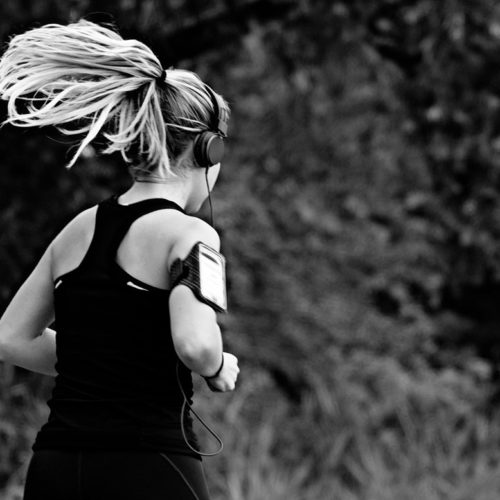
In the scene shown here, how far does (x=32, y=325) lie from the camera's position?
2867mm

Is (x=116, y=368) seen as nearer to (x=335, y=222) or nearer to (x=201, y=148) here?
(x=201, y=148)

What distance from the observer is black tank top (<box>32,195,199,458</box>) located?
249 centimetres

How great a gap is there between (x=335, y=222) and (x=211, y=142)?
276 inches

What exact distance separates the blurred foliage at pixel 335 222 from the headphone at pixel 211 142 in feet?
8.28

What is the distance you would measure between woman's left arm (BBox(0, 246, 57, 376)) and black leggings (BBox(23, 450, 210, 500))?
1.38ft

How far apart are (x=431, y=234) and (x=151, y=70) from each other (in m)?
6.25

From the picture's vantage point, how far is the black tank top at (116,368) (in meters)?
2.49

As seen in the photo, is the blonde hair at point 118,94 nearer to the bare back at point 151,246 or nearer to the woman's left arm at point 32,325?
the bare back at point 151,246

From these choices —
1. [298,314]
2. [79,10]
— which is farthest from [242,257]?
[79,10]

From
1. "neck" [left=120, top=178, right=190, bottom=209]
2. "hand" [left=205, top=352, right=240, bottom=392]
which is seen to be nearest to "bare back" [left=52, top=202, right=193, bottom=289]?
"neck" [left=120, top=178, right=190, bottom=209]

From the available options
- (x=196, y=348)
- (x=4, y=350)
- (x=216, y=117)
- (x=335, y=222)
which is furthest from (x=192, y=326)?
(x=335, y=222)

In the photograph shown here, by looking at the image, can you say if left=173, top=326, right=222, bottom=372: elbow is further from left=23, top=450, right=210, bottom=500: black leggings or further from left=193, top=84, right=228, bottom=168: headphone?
left=193, top=84, right=228, bottom=168: headphone

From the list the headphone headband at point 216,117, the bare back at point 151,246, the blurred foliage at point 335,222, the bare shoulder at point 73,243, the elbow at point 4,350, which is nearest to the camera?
the bare back at point 151,246

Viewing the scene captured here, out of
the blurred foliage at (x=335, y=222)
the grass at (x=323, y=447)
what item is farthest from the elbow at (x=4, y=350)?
the grass at (x=323, y=447)
